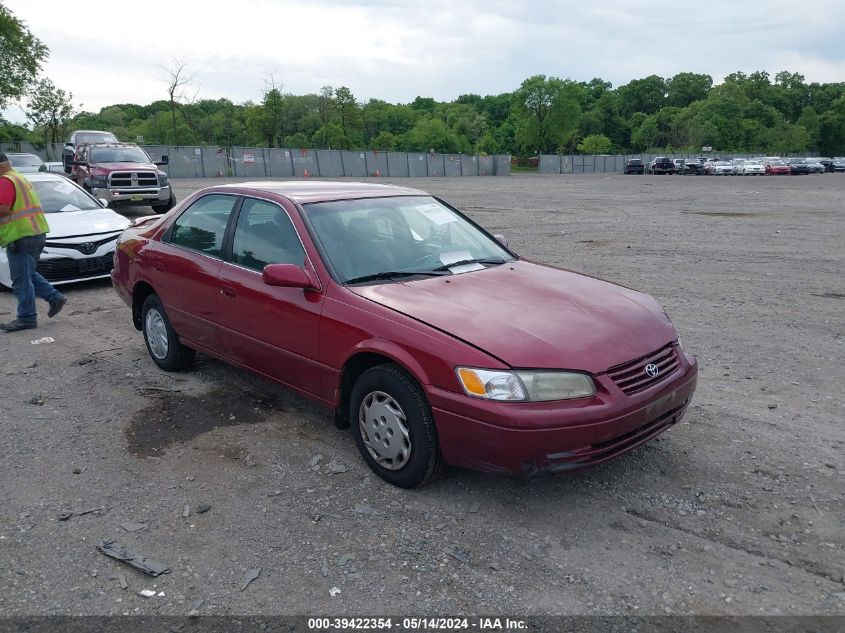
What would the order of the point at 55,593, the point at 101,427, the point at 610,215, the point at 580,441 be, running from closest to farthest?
1. the point at 55,593
2. the point at 580,441
3. the point at 101,427
4. the point at 610,215

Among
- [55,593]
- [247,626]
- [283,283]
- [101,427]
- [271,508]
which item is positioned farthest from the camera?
[101,427]

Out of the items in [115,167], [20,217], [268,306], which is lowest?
[268,306]

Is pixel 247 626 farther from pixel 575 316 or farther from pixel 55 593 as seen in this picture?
pixel 575 316

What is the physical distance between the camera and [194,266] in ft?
17.0

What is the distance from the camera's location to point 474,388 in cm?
334

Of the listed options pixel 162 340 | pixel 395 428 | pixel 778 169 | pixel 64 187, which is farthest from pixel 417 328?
pixel 778 169

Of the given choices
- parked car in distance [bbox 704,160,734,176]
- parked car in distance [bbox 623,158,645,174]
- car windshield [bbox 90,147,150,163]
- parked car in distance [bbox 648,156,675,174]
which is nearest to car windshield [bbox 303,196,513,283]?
car windshield [bbox 90,147,150,163]

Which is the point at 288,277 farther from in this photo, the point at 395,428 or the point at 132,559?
the point at 132,559

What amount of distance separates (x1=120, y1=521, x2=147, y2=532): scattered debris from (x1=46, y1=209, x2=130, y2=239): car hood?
258 inches

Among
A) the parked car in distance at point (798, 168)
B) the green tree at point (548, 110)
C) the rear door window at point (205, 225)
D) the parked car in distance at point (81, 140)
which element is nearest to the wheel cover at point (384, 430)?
the rear door window at point (205, 225)

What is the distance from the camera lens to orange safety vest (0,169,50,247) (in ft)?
23.1

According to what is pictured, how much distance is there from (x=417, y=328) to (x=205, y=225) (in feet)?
8.23

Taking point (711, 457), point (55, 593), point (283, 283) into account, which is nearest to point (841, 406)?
point (711, 457)

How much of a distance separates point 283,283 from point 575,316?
173 centimetres
